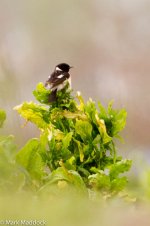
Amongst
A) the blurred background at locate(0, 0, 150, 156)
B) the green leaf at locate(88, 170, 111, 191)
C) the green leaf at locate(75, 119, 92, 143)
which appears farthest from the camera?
the blurred background at locate(0, 0, 150, 156)

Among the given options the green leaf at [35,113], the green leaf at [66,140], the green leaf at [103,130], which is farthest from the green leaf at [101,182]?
the green leaf at [35,113]

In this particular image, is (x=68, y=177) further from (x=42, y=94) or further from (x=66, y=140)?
(x=42, y=94)

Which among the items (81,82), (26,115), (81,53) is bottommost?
(26,115)

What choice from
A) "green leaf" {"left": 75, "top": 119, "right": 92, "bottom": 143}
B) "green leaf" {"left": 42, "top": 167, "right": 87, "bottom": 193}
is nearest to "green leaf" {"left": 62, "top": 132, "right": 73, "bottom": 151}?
"green leaf" {"left": 75, "top": 119, "right": 92, "bottom": 143}

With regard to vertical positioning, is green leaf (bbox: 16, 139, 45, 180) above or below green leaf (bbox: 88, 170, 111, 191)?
below

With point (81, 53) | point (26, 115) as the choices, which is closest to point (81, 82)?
point (81, 53)

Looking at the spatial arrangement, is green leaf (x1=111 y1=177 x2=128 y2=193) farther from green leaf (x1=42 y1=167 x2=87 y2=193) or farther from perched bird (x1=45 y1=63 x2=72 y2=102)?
perched bird (x1=45 y1=63 x2=72 y2=102)

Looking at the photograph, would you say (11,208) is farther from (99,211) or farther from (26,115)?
(26,115)
